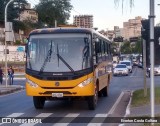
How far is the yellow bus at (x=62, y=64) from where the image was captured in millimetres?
16672

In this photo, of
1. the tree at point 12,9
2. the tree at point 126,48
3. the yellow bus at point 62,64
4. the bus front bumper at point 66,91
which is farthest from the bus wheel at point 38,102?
the tree at point 126,48

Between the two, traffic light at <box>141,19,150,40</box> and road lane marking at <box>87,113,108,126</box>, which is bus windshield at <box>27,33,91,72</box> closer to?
road lane marking at <box>87,113,108,126</box>

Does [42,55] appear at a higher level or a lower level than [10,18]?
lower

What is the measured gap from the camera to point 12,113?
54.7 feet

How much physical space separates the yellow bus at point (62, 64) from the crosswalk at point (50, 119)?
0.96 meters

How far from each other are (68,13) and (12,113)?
96303 millimetres

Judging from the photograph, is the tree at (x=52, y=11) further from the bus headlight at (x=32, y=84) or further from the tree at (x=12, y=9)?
the bus headlight at (x=32, y=84)

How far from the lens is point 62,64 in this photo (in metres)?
17.0

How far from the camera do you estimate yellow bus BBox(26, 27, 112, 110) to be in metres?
16.7

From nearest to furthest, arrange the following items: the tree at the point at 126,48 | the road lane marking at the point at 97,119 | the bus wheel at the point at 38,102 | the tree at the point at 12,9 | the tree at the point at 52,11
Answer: the road lane marking at the point at 97,119
the bus wheel at the point at 38,102
the tree at the point at 12,9
the tree at the point at 52,11
the tree at the point at 126,48

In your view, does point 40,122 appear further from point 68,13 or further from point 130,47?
point 130,47

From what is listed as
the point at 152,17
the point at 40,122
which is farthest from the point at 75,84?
the point at 152,17

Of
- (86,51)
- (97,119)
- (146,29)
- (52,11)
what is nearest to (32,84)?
(86,51)

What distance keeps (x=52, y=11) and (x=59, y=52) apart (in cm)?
9100
